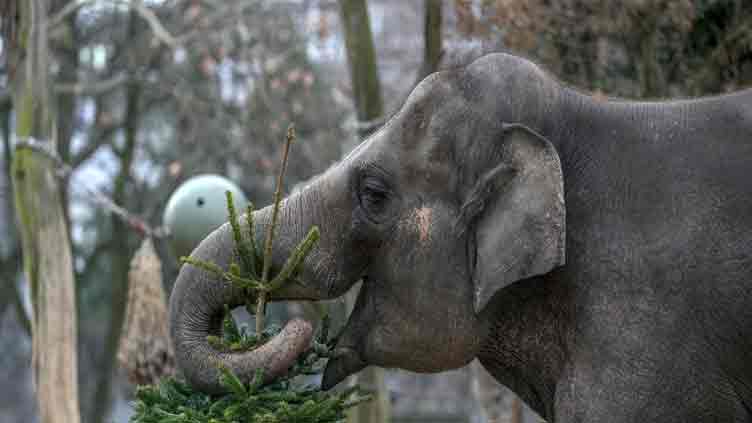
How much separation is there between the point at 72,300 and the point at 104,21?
1215 centimetres

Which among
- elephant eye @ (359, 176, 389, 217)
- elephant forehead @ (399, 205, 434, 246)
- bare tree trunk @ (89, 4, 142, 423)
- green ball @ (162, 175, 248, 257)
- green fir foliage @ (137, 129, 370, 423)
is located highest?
elephant eye @ (359, 176, 389, 217)

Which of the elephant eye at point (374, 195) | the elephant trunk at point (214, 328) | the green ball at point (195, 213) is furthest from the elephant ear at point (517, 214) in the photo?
the green ball at point (195, 213)

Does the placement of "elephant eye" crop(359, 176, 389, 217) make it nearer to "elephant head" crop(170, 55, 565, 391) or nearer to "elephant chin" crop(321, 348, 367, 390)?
"elephant head" crop(170, 55, 565, 391)

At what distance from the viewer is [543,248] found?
2.98 meters

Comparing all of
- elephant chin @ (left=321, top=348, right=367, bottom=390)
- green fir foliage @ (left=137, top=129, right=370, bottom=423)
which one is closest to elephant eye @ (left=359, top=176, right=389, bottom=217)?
green fir foliage @ (left=137, top=129, right=370, bottom=423)

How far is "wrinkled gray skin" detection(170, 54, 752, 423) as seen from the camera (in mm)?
2871

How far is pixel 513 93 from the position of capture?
323 cm

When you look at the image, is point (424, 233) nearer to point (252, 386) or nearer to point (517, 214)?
point (517, 214)

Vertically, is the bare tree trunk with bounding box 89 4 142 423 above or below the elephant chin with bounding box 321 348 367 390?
below

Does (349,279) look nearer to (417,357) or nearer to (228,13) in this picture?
(417,357)

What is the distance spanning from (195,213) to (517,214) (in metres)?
4.72

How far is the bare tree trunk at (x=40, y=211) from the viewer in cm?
723

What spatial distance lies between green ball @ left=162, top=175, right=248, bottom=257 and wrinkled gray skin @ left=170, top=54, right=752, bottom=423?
3.99 m

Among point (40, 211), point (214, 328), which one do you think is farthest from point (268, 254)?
point (40, 211)
